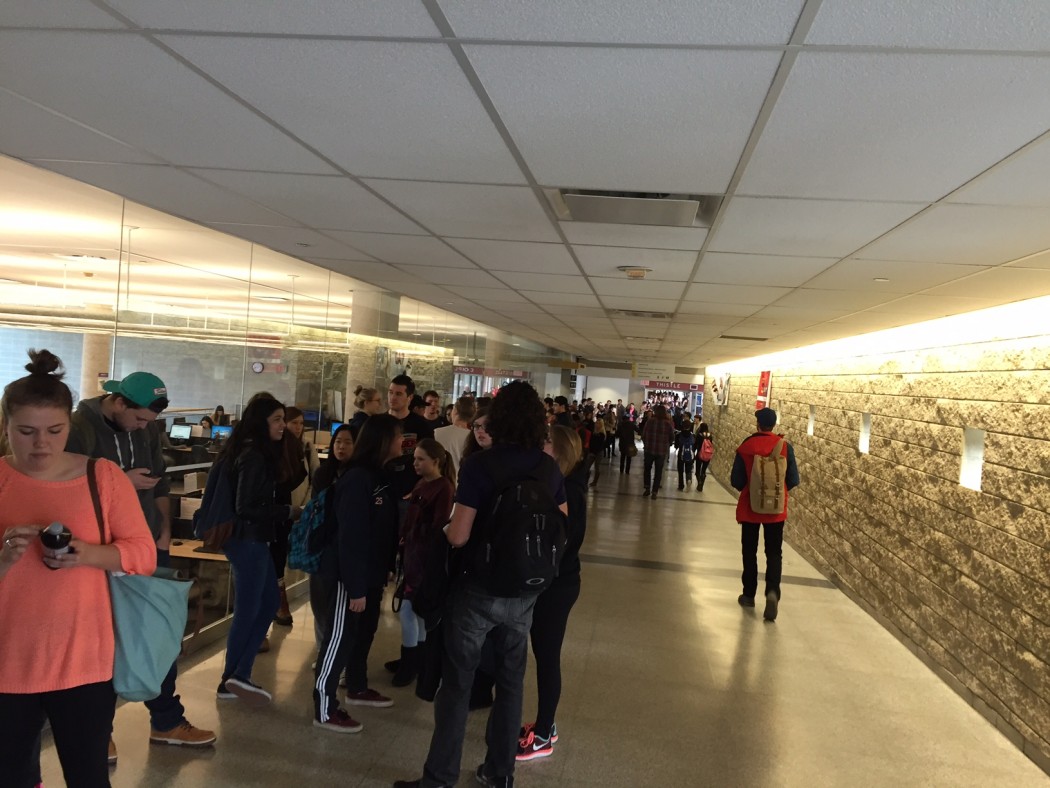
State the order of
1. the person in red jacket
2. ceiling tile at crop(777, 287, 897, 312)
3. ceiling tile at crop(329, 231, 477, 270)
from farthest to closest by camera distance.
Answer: the person in red jacket
ceiling tile at crop(777, 287, 897, 312)
ceiling tile at crop(329, 231, 477, 270)

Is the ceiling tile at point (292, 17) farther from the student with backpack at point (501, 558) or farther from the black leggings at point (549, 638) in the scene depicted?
the black leggings at point (549, 638)

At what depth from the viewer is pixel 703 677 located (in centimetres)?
472

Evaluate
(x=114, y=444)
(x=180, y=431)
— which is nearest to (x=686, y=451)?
(x=180, y=431)

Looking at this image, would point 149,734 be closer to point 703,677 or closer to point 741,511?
point 703,677

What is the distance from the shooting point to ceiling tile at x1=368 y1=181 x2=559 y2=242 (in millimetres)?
3139

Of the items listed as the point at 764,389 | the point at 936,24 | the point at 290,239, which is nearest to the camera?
the point at 936,24

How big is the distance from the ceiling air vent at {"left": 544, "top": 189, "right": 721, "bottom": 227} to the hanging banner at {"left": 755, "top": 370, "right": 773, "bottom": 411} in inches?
398

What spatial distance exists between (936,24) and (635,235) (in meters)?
2.31

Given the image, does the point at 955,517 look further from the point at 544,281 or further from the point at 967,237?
the point at 544,281

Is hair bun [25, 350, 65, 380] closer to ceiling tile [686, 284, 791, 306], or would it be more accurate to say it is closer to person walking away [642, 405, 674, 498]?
ceiling tile [686, 284, 791, 306]

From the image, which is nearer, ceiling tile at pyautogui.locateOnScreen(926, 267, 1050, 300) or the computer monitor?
ceiling tile at pyautogui.locateOnScreen(926, 267, 1050, 300)

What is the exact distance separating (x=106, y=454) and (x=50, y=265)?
5473 millimetres

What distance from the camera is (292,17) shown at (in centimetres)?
168

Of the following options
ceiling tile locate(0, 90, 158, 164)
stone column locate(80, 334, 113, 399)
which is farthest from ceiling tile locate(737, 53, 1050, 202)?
stone column locate(80, 334, 113, 399)
